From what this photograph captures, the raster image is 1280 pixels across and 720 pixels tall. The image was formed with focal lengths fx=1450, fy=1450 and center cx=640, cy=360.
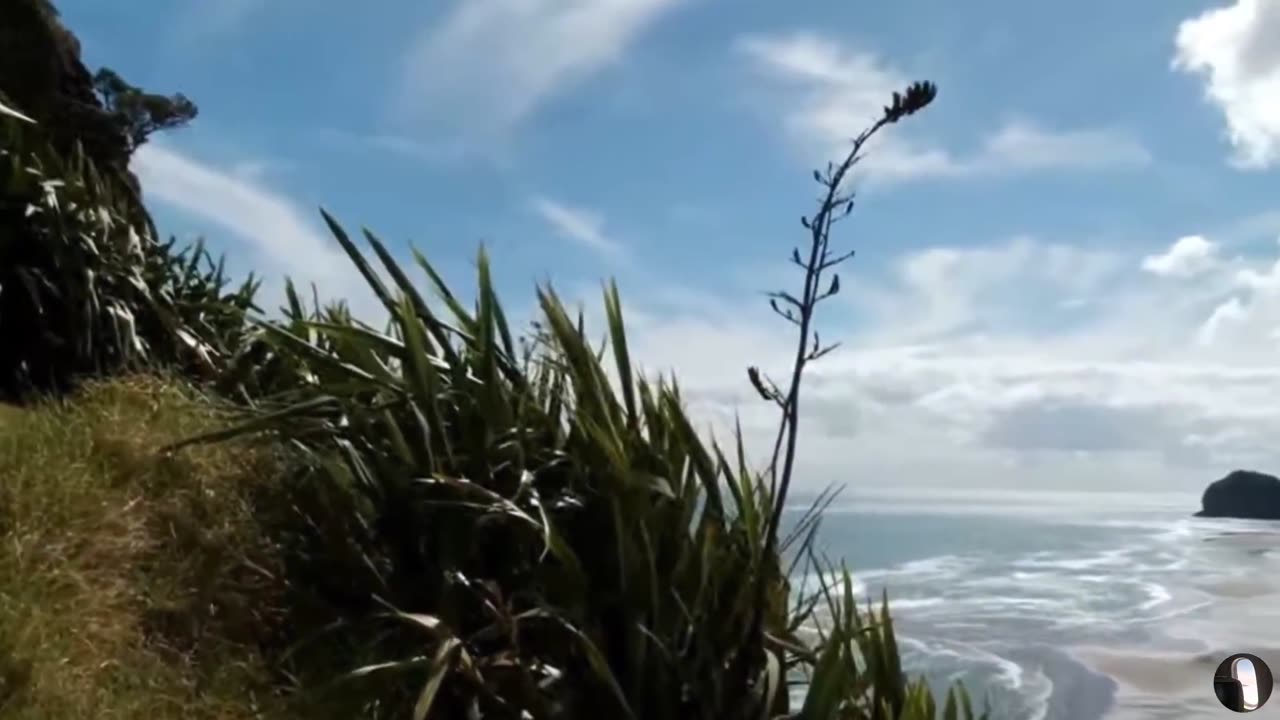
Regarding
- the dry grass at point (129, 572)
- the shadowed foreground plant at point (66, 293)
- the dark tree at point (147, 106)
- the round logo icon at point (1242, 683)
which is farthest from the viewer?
the dark tree at point (147, 106)

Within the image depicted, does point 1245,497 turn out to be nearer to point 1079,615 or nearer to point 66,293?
point 1079,615

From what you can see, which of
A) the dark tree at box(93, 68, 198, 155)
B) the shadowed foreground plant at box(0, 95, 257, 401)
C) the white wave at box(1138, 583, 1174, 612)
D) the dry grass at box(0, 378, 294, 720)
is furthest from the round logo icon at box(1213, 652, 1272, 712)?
the white wave at box(1138, 583, 1174, 612)

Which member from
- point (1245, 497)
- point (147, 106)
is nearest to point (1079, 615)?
point (147, 106)

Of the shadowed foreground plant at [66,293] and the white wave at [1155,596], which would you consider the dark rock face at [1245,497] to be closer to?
the white wave at [1155,596]

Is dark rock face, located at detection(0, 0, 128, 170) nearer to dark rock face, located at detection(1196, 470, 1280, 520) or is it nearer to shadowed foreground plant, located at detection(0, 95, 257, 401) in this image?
shadowed foreground plant, located at detection(0, 95, 257, 401)

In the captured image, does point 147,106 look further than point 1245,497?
No

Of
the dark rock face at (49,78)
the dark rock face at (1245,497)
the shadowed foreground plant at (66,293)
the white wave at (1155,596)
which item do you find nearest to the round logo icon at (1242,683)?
the shadowed foreground plant at (66,293)
